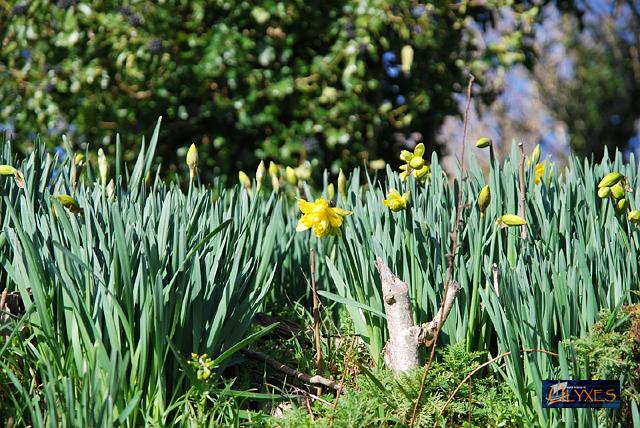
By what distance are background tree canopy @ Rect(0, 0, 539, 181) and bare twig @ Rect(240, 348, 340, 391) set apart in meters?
2.29

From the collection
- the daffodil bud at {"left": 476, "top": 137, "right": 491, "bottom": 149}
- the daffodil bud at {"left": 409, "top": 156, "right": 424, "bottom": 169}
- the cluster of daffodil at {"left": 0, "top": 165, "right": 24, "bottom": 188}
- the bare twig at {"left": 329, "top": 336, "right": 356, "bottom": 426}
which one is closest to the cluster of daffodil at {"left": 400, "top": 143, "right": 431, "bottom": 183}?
the daffodil bud at {"left": 409, "top": 156, "right": 424, "bottom": 169}

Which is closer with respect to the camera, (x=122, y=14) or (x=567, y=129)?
(x=122, y=14)

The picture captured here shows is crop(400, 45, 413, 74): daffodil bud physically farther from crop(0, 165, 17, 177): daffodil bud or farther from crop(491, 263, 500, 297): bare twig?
crop(0, 165, 17, 177): daffodil bud

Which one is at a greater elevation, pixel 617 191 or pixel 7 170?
pixel 7 170

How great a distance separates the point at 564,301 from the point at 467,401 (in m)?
0.36

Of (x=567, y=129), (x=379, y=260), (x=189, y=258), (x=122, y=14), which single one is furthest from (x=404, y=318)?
(x=567, y=129)

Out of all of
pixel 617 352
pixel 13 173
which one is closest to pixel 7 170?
pixel 13 173

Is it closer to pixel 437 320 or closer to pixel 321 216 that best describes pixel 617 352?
Answer: pixel 437 320

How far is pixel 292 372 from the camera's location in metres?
1.82

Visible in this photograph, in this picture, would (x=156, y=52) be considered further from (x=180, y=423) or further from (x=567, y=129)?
(x=567, y=129)

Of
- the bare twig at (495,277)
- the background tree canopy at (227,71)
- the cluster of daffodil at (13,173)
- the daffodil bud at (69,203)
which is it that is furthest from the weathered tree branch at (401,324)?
the background tree canopy at (227,71)

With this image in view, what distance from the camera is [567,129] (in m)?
11.4

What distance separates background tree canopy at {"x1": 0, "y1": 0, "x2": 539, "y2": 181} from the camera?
161 inches

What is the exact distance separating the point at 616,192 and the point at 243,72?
106 inches
